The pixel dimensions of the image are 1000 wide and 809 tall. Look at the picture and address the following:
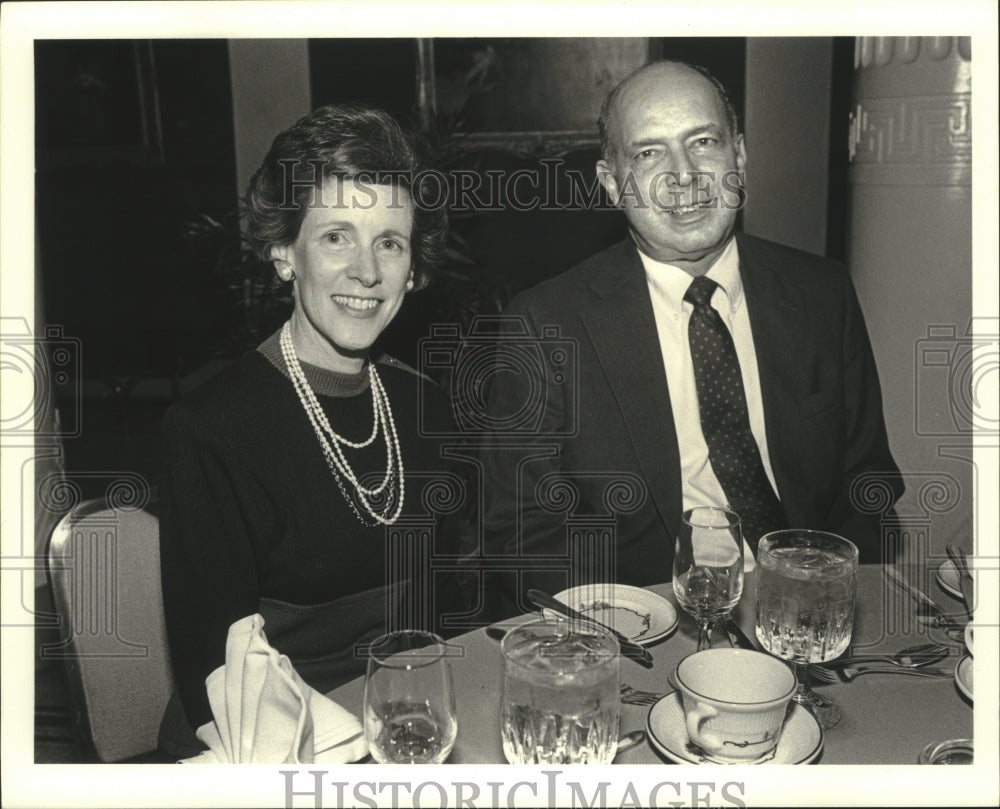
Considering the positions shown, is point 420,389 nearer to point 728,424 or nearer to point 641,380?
point 641,380

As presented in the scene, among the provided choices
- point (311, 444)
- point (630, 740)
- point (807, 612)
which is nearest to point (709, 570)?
point (807, 612)

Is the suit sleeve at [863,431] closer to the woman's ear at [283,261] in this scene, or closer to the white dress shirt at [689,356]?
the white dress shirt at [689,356]

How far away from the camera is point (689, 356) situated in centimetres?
151

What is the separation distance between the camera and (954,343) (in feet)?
4.36

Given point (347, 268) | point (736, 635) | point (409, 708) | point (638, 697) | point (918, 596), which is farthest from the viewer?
point (347, 268)

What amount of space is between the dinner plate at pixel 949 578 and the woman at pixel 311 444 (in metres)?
0.72

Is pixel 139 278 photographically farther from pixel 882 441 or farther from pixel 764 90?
pixel 882 441

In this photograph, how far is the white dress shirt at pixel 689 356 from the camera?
1496 millimetres

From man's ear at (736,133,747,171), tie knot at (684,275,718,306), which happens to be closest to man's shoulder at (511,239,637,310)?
tie knot at (684,275,718,306)

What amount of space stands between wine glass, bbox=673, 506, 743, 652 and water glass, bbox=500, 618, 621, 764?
0.59 feet

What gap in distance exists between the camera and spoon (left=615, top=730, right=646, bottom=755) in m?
0.92

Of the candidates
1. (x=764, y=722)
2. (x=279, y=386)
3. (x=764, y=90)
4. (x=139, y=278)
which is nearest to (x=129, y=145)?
(x=139, y=278)

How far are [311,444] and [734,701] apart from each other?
70cm

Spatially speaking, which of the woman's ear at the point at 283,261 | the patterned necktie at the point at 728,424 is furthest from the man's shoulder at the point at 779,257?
the woman's ear at the point at 283,261
